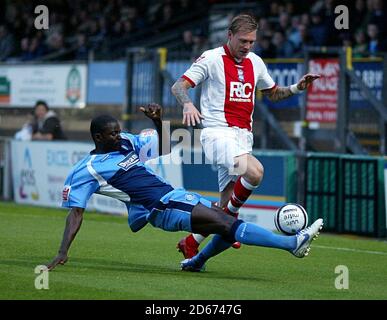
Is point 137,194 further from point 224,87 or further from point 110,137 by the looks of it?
point 224,87

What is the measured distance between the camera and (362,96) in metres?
17.7

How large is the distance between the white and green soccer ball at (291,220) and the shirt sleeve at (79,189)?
1.82 meters

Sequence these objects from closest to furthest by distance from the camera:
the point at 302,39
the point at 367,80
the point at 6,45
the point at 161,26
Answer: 1. the point at 367,80
2. the point at 302,39
3. the point at 161,26
4. the point at 6,45

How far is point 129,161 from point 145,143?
33 cm

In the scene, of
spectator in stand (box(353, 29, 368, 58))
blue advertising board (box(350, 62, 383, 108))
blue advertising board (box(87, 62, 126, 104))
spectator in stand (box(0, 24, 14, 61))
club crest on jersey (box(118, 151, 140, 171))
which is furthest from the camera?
spectator in stand (box(0, 24, 14, 61))

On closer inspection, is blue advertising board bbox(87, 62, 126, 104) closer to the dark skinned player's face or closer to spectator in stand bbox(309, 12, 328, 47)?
spectator in stand bbox(309, 12, 328, 47)

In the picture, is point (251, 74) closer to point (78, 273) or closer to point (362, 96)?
point (78, 273)

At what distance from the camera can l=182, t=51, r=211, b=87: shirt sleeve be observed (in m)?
10.9

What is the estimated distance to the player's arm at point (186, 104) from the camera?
10.1m

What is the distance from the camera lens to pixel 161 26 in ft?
95.8

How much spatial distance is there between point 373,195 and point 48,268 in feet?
24.1

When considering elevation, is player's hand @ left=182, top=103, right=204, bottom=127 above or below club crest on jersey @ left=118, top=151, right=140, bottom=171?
above

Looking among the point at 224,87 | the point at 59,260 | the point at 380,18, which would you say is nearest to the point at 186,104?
the point at 224,87

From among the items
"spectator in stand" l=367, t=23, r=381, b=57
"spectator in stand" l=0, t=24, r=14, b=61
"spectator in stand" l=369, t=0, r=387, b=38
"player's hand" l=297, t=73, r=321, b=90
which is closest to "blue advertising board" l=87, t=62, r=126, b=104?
"spectator in stand" l=369, t=0, r=387, b=38
